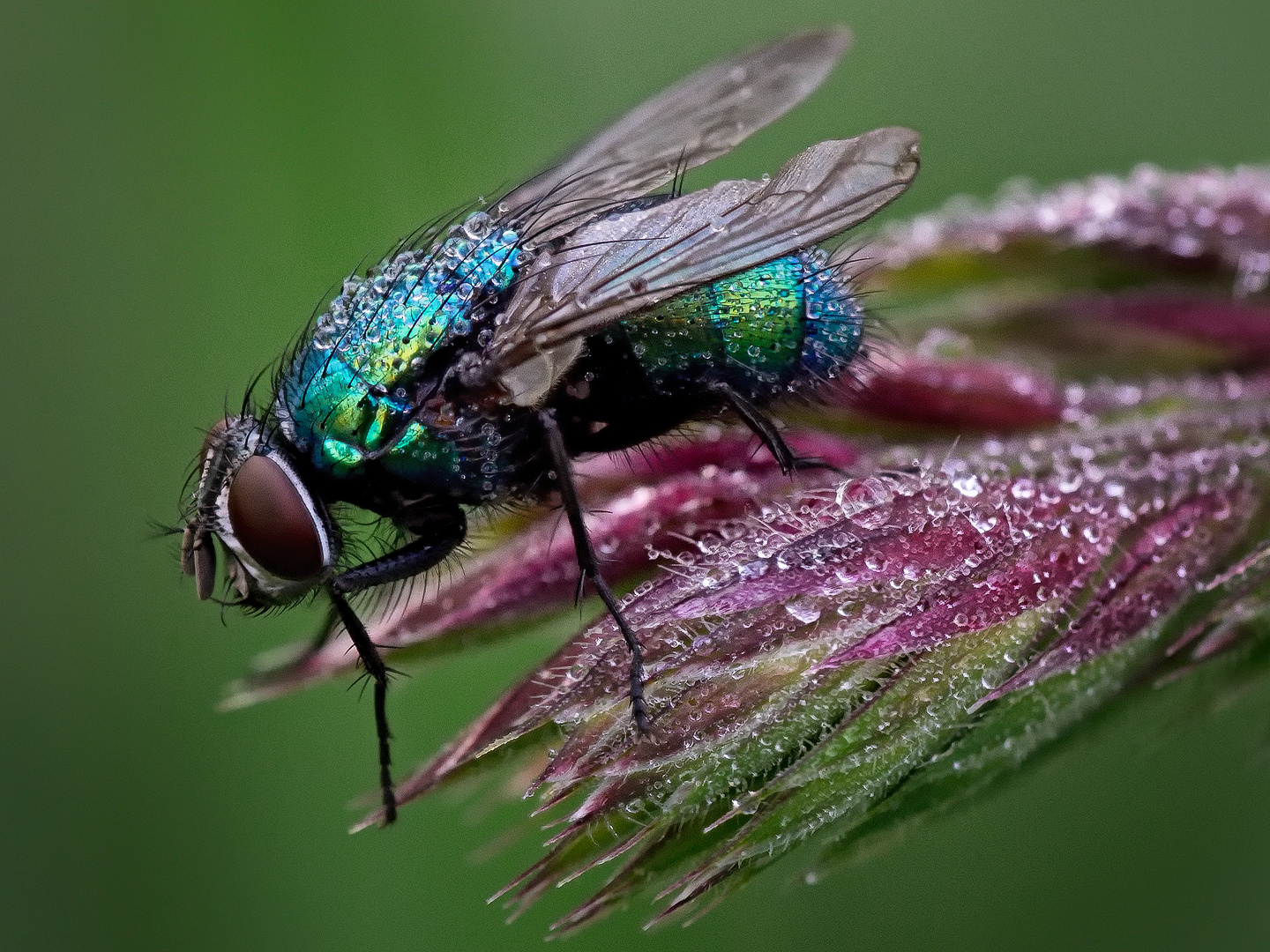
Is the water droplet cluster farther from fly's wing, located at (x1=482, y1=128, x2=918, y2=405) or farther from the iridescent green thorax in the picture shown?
the iridescent green thorax

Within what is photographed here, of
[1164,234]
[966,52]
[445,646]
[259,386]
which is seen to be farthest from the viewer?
[966,52]

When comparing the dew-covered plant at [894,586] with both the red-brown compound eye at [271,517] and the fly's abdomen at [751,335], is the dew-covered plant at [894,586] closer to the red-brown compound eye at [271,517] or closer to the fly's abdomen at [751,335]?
the fly's abdomen at [751,335]

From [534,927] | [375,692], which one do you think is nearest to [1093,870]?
[534,927]

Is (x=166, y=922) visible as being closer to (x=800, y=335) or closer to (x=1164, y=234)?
(x=800, y=335)

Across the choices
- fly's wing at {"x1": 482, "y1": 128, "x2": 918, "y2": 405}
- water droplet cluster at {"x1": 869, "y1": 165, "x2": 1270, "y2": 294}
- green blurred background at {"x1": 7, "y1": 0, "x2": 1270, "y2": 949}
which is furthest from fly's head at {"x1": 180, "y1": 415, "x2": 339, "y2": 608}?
water droplet cluster at {"x1": 869, "y1": 165, "x2": 1270, "y2": 294}

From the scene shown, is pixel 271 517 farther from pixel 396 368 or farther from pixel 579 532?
pixel 579 532
